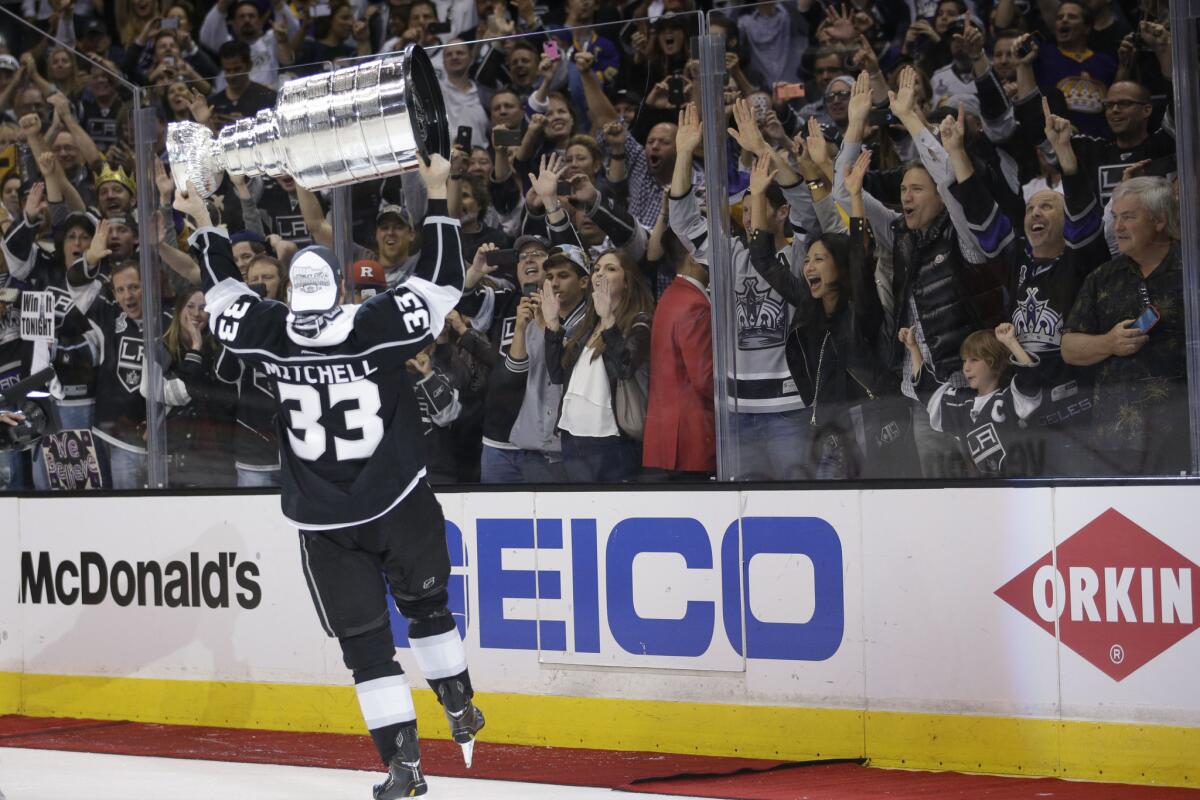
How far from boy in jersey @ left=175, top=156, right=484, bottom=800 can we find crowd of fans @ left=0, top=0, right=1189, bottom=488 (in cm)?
34

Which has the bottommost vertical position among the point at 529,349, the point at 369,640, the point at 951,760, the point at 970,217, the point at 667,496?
the point at 951,760

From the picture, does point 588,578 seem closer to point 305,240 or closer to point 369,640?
point 369,640

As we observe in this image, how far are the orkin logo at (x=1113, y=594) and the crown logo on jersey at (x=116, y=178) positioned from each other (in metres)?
4.09

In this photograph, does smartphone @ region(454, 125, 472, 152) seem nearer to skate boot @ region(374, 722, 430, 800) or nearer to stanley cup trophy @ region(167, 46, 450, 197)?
stanley cup trophy @ region(167, 46, 450, 197)

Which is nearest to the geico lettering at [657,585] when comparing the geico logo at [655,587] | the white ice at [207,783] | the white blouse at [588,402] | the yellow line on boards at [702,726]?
the geico logo at [655,587]

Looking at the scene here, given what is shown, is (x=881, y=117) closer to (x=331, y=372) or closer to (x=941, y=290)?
(x=941, y=290)

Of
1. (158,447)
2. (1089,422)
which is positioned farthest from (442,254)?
(158,447)

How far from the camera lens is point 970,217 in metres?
4.91

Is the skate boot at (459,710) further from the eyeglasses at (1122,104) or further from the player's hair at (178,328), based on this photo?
the eyeglasses at (1122,104)

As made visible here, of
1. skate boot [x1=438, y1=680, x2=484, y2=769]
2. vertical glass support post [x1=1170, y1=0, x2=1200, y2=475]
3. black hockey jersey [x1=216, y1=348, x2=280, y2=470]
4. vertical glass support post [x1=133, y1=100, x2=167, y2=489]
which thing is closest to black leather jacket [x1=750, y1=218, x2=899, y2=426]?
vertical glass support post [x1=1170, y1=0, x2=1200, y2=475]

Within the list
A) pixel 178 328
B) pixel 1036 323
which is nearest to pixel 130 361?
pixel 178 328

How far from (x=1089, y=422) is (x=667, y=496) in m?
1.46

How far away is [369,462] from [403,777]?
923 mm

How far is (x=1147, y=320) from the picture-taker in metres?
4.61
